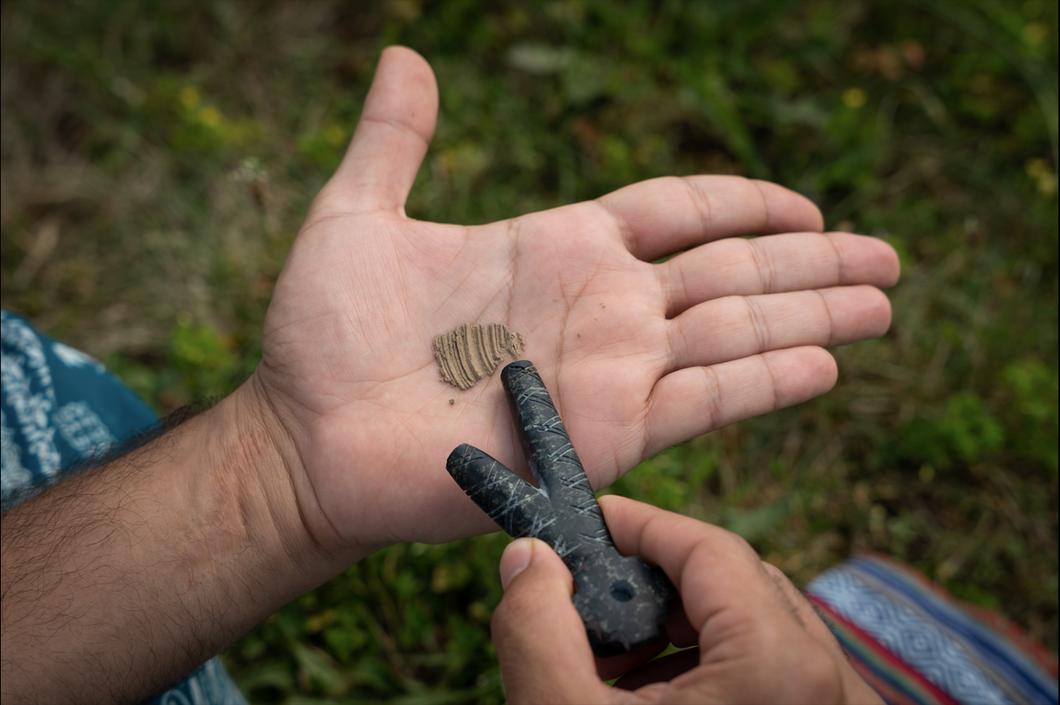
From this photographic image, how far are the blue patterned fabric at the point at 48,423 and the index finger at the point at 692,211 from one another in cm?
197

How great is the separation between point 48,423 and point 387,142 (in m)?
1.54

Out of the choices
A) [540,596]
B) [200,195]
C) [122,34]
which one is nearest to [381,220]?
[540,596]

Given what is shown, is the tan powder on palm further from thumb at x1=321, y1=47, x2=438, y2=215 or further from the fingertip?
the fingertip

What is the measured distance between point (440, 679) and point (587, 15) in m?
3.66

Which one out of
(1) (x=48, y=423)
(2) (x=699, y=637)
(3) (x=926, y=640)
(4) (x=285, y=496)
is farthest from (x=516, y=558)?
(3) (x=926, y=640)

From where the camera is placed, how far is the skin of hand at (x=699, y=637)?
1.34 meters

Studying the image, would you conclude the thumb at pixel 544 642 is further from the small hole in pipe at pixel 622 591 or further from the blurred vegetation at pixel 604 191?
the blurred vegetation at pixel 604 191

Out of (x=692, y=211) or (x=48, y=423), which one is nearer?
(x=48, y=423)

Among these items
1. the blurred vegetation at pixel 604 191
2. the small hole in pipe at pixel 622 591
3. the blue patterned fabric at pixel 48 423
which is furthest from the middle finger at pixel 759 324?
the blue patterned fabric at pixel 48 423

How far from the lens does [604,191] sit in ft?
11.9

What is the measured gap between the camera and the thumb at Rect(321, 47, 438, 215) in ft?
8.10

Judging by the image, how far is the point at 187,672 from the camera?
203cm

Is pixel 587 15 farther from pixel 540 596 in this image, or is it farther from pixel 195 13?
pixel 540 596

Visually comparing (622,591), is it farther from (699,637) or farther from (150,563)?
(150,563)
